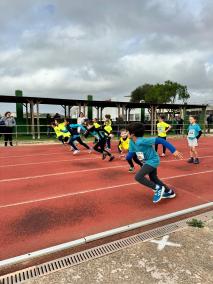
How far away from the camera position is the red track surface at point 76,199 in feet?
12.6

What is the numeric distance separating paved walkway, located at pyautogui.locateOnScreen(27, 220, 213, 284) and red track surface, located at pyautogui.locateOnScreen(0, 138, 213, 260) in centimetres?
76

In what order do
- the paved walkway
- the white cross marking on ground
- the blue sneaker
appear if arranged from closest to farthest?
the paved walkway
the white cross marking on ground
the blue sneaker

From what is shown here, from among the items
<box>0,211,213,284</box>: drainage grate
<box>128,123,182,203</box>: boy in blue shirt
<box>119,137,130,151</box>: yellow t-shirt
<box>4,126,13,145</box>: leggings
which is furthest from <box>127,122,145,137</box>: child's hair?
<box>4,126,13,145</box>: leggings

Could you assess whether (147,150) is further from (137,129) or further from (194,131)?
(194,131)

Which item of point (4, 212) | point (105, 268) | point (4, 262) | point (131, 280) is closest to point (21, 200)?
point (4, 212)

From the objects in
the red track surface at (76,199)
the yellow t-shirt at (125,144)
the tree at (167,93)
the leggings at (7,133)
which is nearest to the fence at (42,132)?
the leggings at (7,133)

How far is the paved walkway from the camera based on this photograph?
2.72 meters

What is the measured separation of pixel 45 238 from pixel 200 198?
3221mm

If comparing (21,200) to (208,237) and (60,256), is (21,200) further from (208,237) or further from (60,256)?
(208,237)

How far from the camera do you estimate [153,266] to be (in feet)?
9.68

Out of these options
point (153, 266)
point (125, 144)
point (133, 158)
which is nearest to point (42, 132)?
point (125, 144)

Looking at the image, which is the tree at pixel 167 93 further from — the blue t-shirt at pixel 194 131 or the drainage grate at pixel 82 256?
the drainage grate at pixel 82 256

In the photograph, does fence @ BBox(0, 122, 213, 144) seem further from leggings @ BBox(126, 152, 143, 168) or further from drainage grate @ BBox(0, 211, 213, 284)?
drainage grate @ BBox(0, 211, 213, 284)

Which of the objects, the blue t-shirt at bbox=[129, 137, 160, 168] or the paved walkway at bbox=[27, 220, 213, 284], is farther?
the blue t-shirt at bbox=[129, 137, 160, 168]
